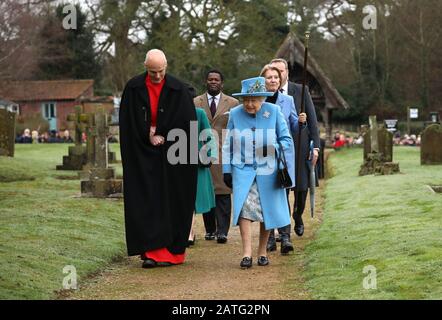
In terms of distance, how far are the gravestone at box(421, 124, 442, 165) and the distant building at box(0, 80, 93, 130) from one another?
41167mm

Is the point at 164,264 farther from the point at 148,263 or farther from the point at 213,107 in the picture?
the point at 213,107

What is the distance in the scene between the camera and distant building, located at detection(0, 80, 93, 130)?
6800cm

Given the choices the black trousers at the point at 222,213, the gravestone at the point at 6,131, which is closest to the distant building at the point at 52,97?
the gravestone at the point at 6,131

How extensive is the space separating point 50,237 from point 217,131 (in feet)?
10.00

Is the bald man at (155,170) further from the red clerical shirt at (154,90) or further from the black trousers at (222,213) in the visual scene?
the black trousers at (222,213)

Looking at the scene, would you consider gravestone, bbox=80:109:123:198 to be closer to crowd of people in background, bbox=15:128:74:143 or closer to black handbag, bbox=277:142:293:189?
black handbag, bbox=277:142:293:189

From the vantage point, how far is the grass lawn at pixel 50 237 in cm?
952

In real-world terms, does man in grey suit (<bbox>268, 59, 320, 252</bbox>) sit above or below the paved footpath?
above

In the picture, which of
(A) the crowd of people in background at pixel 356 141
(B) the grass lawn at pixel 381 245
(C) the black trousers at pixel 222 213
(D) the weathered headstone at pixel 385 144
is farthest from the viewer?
(A) the crowd of people in background at pixel 356 141

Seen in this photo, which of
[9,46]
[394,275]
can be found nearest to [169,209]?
[394,275]

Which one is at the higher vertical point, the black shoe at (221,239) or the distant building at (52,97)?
the distant building at (52,97)

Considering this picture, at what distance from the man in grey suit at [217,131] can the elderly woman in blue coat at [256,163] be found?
8.22 feet

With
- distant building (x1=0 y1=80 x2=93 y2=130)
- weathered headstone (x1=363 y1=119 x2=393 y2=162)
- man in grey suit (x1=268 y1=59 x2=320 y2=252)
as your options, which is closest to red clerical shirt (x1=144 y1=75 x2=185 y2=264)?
man in grey suit (x1=268 y1=59 x2=320 y2=252)
